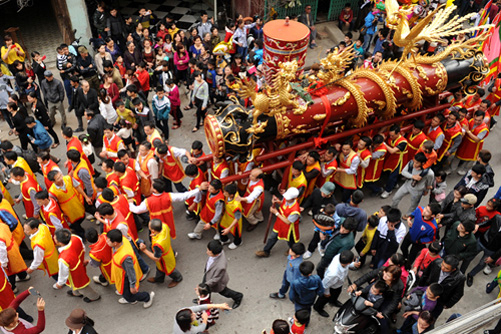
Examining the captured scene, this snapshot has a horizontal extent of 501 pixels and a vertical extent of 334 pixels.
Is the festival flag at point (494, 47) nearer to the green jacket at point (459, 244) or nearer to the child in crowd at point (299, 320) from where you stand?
the green jacket at point (459, 244)

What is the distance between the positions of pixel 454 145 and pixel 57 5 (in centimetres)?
1016

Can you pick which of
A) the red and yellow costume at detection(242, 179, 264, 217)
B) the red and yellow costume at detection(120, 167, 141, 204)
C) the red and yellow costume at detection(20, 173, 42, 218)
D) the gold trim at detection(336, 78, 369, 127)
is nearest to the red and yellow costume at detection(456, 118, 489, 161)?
the gold trim at detection(336, 78, 369, 127)

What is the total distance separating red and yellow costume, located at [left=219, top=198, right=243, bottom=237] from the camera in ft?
20.0

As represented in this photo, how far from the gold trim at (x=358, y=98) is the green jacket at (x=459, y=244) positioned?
218 centimetres

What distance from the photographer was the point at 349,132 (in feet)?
23.1

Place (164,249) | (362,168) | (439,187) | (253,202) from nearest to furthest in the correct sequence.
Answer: (164,249), (253,202), (439,187), (362,168)

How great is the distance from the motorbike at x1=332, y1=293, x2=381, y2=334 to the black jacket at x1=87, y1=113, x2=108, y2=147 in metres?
5.10

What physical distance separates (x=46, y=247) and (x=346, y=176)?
14.7 ft

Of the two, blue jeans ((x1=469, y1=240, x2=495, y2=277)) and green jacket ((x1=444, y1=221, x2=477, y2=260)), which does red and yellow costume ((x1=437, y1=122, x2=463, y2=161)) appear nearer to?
blue jeans ((x1=469, y1=240, x2=495, y2=277))

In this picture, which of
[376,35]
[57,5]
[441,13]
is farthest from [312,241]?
[57,5]

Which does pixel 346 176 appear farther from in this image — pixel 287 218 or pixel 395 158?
pixel 287 218

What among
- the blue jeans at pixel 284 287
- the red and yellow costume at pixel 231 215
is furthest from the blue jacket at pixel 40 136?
the blue jeans at pixel 284 287

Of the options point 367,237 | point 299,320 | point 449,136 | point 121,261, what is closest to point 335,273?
point 299,320

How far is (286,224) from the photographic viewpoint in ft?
19.7
